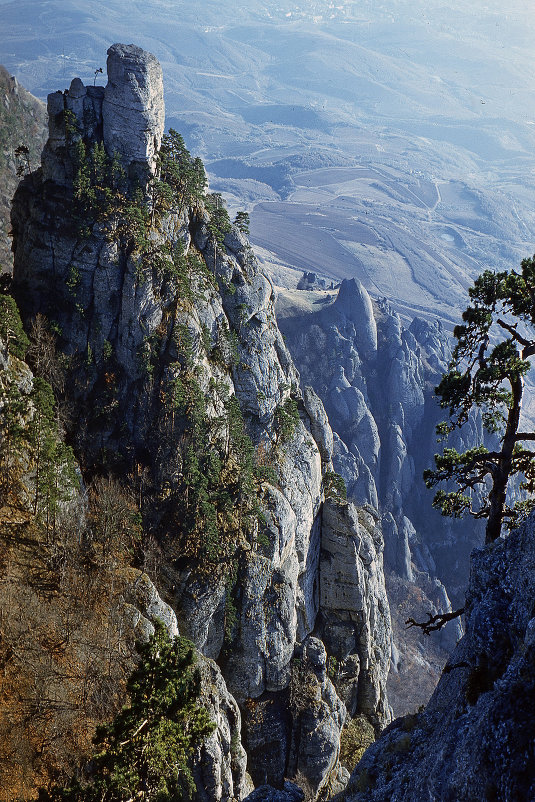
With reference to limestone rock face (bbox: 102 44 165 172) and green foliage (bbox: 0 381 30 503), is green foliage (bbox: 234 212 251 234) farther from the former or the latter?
green foliage (bbox: 0 381 30 503)

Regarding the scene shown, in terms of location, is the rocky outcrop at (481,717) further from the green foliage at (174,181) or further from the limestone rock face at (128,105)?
the limestone rock face at (128,105)

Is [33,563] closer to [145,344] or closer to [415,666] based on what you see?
[145,344]

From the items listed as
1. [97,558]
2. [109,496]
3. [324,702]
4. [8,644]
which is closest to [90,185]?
[109,496]

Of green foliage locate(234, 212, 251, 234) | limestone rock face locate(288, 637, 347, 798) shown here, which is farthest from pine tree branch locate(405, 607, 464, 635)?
green foliage locate(234, 212, 251, 234)

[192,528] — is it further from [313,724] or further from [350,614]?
[350,614]

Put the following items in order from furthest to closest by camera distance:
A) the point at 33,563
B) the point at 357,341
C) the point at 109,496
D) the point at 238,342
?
1. the point at 357,341
2. the point at 238,342
3. the point at 109,496
4. the point at 33,563

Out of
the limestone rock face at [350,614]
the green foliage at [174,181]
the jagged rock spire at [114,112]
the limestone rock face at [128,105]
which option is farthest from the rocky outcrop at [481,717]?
the jagged rock spire at [114,112]
